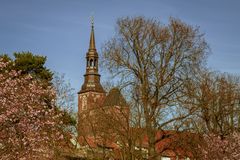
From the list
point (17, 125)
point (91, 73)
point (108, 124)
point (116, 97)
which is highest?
point (91, 73)

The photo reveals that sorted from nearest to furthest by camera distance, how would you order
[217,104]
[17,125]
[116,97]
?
1. [17,125]
2. [116,97]
3. [217,104]

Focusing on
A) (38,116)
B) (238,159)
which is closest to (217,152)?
(238,159)

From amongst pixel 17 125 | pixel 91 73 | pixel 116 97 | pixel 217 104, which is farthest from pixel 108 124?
pixel 91 73

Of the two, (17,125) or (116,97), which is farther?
(116,97)

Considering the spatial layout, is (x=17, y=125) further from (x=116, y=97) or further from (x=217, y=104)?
(x=217, y=104)

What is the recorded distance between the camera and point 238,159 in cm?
3189

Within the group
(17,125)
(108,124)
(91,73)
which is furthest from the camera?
(91,73)

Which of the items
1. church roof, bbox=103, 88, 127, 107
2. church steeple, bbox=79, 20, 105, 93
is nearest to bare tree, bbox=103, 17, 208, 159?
church roof, bbox=103, 88, 127, 107

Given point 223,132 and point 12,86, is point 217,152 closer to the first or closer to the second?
point 223,132

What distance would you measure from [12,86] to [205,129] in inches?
1071

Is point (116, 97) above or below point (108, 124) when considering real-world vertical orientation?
above

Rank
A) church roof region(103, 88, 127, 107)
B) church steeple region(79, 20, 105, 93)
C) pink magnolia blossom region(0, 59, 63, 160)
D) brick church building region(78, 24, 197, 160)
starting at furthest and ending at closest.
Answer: church steeple region(79, 20, 105, 93) → church roof region(103, 88, 127, 107) → brick church building region(78, 24, 197, 160) → pink magnolia blossom region(0, 59, 63, 160)

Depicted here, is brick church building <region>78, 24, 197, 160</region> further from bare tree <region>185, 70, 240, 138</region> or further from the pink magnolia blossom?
the pink magnolia blossom

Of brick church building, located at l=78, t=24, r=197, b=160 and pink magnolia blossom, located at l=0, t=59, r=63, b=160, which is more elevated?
brick church building, located at l=78, t=24, r=197, b=160
